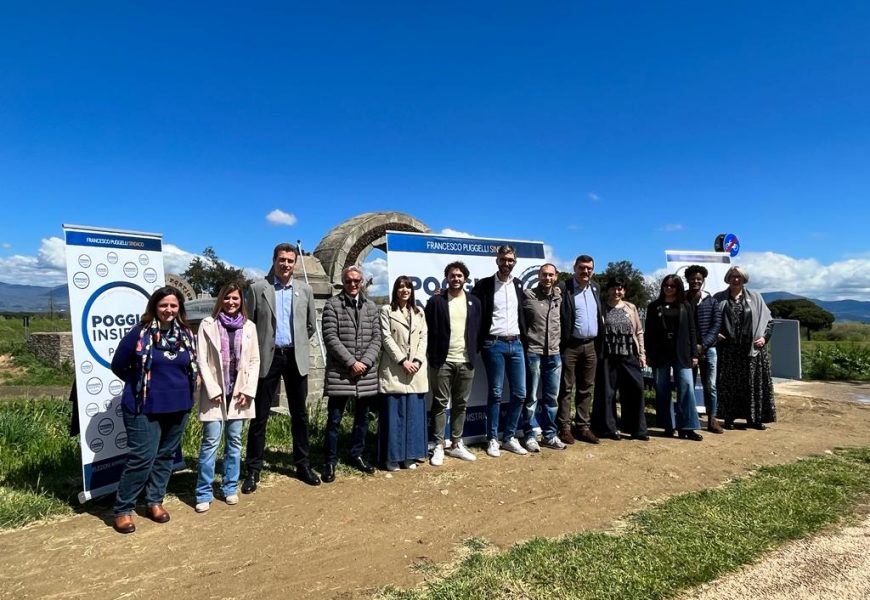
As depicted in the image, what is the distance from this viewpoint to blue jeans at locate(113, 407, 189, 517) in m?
3.69

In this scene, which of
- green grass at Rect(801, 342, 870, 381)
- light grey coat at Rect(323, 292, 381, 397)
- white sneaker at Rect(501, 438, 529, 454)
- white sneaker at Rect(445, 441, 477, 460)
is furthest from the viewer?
green grass at Rect(801, 342, 870, 381)

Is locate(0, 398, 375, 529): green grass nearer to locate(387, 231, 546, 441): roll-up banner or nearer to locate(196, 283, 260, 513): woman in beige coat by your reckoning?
locate(196, 283, 260, 513): woman in beige coat

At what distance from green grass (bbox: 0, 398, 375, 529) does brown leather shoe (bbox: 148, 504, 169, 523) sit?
429mm

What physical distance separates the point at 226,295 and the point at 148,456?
1256mm

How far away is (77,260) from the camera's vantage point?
158 inches

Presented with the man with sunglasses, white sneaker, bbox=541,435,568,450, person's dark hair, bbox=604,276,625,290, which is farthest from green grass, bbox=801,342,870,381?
the man with sunglasses

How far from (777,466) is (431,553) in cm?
372

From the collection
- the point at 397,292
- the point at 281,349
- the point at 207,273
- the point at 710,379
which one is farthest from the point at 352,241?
the point at 207,273

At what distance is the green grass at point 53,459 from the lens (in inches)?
155

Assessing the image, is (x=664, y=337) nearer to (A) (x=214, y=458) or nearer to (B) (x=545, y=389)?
(B) (x=545, y=389)

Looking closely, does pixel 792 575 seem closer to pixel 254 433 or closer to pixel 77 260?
pixel 254 433

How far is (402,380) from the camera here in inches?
195

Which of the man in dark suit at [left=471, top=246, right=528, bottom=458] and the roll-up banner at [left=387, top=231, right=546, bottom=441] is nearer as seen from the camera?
the man in dark suit at [left=471, top=246, right=528, bottom=458]

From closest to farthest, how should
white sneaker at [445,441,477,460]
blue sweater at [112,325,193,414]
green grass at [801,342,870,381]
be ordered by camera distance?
blue sweater at [112,325,193,414]
white sneaker at [445,441,477,460]
green grass at [801,342,870,381]
